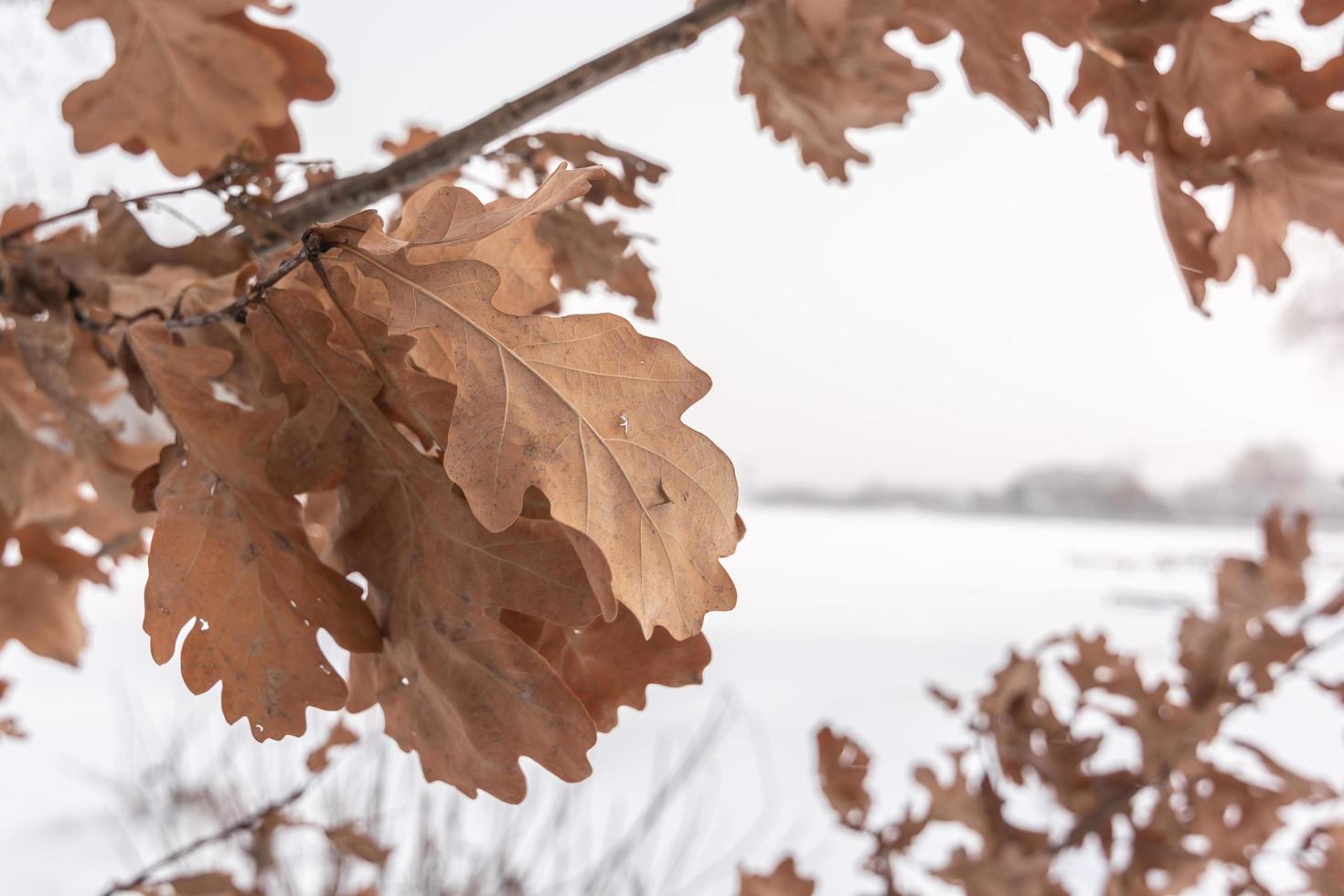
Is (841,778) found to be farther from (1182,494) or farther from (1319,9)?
(1182,494)

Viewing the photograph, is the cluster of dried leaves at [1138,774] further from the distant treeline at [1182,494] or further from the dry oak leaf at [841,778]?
the distant treeline at [1182,494]

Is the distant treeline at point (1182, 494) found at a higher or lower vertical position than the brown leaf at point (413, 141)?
lower

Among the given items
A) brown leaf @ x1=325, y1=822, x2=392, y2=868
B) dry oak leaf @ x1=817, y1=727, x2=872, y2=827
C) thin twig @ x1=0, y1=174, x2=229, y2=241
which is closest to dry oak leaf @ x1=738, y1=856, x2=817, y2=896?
dry oak leaf @ x1=817, y1=727, x2=872, y2=827

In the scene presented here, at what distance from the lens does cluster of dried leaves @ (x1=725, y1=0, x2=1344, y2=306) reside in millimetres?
345

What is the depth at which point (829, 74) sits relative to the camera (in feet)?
1.40

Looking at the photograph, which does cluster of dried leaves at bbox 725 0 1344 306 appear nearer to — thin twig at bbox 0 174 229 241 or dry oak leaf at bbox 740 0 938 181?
dry oak leaf at bbox 740 0 938 181

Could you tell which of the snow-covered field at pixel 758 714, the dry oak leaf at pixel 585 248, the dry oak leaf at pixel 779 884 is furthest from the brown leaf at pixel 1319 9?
the snow-covered field at pixel 758 714

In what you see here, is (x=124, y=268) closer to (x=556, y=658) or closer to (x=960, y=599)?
(x=556, y=658)

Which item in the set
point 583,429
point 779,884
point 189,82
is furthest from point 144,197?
point 779,884

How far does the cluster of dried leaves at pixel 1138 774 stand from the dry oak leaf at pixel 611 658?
1.30ft

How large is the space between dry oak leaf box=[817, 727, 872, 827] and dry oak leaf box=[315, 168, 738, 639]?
0.46m

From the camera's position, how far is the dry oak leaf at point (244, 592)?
0.80 ft

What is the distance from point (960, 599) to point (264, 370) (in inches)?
114

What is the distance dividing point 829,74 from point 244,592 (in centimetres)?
32
